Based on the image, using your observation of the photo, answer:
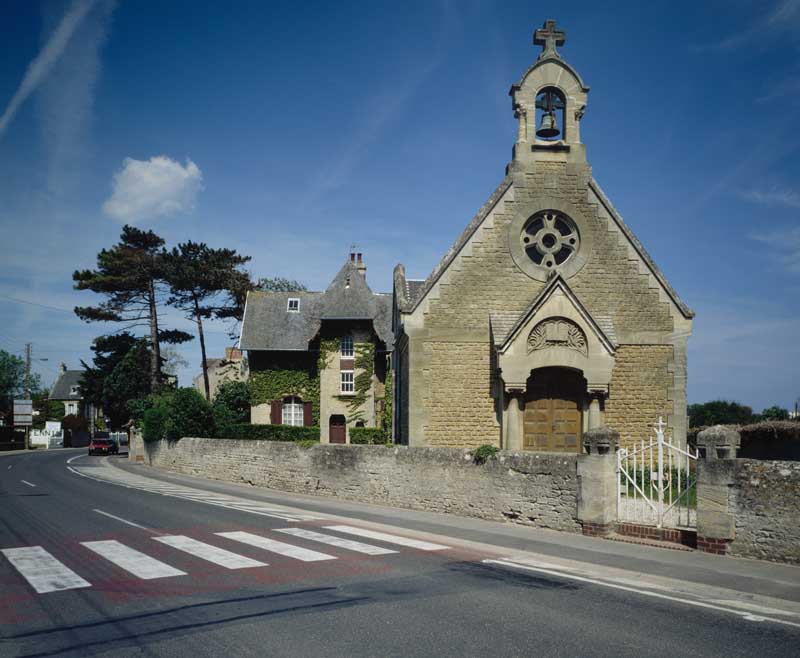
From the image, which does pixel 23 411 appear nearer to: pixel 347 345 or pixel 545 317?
pixel 347 345

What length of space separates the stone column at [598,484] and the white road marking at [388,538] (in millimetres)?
2843

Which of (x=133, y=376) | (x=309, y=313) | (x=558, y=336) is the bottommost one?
(x=133, y=376)

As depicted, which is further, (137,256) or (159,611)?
(137,256)

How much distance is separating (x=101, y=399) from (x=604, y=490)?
5382cm

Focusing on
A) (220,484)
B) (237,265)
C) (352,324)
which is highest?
(237,265)

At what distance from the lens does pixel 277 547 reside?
10852 mm

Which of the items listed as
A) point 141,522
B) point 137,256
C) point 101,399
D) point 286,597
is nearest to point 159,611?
point 286,597

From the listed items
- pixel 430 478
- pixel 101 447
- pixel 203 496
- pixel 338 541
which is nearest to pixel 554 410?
pixel 430 478

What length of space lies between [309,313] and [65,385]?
72.1m

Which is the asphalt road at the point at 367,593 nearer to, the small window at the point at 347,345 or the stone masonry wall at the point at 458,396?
the stone masonry wall at the point at 458,396

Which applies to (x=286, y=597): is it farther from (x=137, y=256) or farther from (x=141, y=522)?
(x=137, y=256)

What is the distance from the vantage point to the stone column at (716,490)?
1056 cm

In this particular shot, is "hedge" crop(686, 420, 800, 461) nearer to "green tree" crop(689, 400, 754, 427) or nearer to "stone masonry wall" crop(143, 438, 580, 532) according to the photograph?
"stone masonry wall" crop(143, 438, 580, 532)

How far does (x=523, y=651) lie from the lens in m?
5.87
